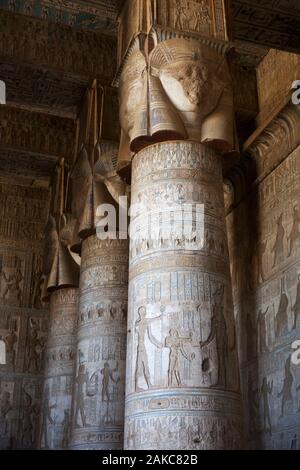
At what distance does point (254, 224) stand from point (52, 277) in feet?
11.9

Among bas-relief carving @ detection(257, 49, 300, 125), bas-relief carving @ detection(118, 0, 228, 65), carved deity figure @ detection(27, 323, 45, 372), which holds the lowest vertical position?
carved deity figure @ detection(27, 323, 45, 372)

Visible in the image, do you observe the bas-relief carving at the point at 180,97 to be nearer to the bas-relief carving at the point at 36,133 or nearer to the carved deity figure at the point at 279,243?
the carved deity figure at the point at 279,243

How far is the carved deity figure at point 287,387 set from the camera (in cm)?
655

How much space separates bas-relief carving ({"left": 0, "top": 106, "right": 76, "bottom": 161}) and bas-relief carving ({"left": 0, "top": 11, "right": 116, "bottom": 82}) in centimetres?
194

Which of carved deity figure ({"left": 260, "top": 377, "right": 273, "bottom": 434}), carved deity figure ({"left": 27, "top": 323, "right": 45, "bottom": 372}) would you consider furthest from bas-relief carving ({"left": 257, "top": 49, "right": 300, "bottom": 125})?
carved deity figure ({"left": 27, "top": 323, "right": 45, "bottom": 372})

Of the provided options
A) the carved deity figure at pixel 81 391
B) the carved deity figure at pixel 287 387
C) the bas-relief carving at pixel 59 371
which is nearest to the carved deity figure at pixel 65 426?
the bas-relief carving at pixel 59 371

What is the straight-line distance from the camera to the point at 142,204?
6.04 metres

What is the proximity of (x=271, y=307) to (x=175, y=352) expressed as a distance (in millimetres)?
2330

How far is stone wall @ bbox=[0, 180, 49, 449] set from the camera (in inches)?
444

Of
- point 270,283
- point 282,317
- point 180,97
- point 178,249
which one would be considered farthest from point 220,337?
point 180,97

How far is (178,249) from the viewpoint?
5629mm

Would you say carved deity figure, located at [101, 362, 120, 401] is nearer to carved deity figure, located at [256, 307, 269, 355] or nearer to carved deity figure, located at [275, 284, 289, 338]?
carved deity figure, located at [256, 307, 269, 355]

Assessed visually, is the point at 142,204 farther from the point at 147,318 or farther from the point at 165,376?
the point at 165,376

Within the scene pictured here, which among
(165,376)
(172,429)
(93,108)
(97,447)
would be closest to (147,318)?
(165,376)
